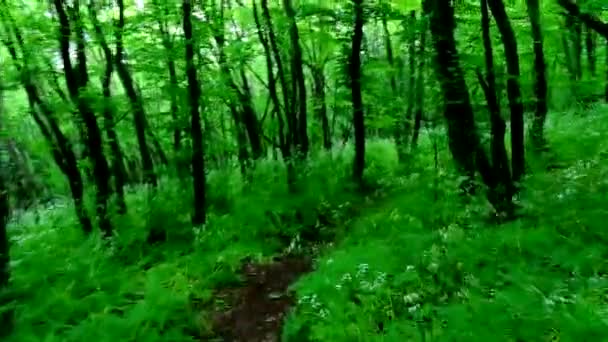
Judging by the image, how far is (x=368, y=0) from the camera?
39.5 feet

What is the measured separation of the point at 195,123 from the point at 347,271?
5.20 m

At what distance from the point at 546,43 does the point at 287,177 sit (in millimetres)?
8785

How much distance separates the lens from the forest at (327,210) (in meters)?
5.80

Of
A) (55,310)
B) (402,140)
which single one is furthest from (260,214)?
(402,140)

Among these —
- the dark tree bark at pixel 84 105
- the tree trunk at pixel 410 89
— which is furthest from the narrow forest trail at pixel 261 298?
the tree trunk at pixel 410 89

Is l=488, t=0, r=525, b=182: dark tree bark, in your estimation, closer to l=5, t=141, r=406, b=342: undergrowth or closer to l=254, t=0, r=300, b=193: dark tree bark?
l=5, t=141, r=406, b=342: undergrowth

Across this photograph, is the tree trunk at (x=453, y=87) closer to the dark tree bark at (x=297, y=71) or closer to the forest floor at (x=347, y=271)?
the forest floor at (x=347, y=271)

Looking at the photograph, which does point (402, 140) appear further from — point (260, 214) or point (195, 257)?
point (195, 257)

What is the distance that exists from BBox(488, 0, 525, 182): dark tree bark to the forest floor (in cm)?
37

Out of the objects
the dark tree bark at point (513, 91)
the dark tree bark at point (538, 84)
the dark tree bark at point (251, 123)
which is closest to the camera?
the dark tree bark at point (513, 91)

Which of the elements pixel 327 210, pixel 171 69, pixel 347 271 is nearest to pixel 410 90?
pixel 327 210

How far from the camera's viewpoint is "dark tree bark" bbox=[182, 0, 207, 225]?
34.7 feet

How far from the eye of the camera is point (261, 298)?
25.7 feet

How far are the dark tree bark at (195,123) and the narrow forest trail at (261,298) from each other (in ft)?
7.68
